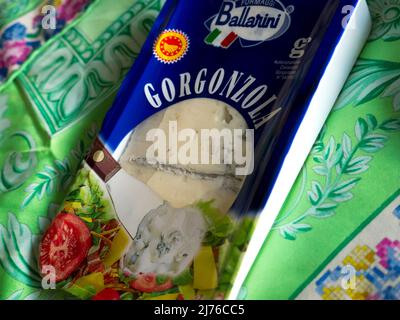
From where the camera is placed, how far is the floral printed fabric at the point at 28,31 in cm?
72

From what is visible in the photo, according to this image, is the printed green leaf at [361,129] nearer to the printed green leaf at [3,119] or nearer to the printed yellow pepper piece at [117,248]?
the printed yellow pepper piece at [117,248]

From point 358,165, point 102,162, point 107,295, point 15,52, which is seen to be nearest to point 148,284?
point 107,295

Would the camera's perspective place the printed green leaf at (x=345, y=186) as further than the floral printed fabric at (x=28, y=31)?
No

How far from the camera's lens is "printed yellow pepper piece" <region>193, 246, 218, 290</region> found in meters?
0.49

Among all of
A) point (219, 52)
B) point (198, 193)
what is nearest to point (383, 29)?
point (219, 52)

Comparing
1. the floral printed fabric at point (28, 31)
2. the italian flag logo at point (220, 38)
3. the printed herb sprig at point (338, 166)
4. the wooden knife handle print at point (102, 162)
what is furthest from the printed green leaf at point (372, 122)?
the floral printed fabric at point (28, 31)

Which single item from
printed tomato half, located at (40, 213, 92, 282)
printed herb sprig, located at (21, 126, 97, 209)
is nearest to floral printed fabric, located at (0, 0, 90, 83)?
printed herb sprig, located at (21, 126, 97, 209)

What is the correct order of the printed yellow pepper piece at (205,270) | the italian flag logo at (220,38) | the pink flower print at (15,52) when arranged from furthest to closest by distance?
1. the pink flower print at (15,52)
2. the italian flag logo at (220,38)
3. the printed yellow pepper piece at (205,270)

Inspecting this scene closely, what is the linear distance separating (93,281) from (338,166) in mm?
290

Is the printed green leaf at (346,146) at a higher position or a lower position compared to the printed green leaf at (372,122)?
lower

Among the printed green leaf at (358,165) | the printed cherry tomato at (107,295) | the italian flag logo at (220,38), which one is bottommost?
the printed cherry tomato at (107,295)

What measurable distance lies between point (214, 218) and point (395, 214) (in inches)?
7.2

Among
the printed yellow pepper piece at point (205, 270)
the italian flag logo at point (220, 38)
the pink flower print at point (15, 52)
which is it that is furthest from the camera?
the pink flower print at point (15, 52)

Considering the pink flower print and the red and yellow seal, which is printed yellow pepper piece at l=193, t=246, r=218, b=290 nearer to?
the red and yellow seal
